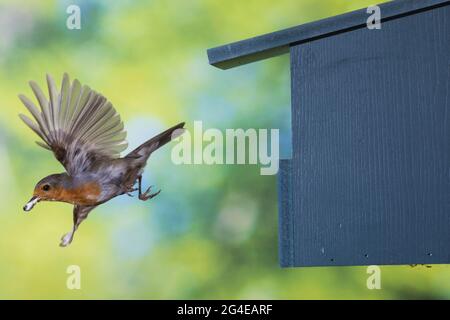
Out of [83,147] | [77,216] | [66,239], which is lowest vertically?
[66,239]

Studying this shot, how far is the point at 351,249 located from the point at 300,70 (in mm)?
469

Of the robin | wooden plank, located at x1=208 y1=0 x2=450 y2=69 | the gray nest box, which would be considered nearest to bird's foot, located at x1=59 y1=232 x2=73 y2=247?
the robin

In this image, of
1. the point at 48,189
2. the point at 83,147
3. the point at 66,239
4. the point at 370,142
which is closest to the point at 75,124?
the point at 83,147

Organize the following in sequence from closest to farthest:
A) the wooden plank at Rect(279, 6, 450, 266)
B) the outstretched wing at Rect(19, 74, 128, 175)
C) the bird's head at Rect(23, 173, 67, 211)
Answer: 1. the wooden plank at Rect(279, 6, 450, 266)
2. the outstretched wing at Rect(19, 74, 128, 175)
3. the bird's head at Rect(23, 173, 67, 211)

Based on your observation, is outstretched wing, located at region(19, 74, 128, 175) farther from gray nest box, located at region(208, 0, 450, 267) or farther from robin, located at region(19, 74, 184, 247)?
gray nest box, located at region(208, 0, 450, 267)

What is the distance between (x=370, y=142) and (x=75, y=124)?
1795mm

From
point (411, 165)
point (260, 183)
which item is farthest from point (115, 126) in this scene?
point (411, 165)

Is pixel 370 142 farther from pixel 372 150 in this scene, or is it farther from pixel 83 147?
pixel 83 147

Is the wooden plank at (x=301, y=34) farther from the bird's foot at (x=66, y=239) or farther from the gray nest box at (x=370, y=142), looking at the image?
the bird's foot at (x=66, y=239)

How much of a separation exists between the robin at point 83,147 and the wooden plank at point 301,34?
4.58ft

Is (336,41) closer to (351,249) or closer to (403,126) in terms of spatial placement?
(403,126)

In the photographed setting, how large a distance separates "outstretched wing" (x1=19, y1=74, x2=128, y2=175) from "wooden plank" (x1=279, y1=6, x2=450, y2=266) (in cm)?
161

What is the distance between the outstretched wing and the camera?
3.49 m

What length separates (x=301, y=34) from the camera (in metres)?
2.12
